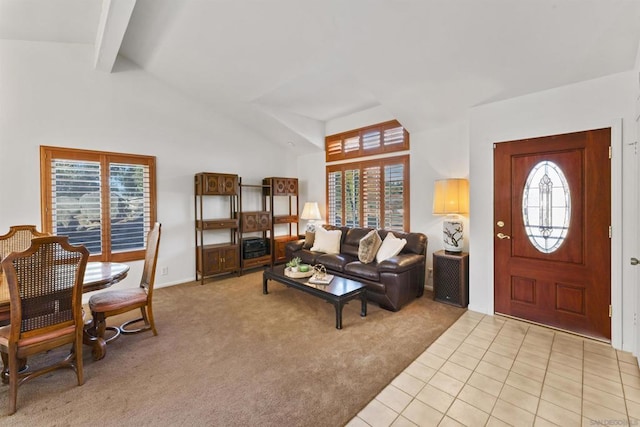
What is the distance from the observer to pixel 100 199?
3.98m

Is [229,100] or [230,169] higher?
[229,100]

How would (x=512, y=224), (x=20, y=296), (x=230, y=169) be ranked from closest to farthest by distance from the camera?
(x=20, y=296) < (x=512, y=224) < (x=230, y=169)

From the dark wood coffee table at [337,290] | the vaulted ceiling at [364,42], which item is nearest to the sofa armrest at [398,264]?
the dark wood coffee table at [337,290]

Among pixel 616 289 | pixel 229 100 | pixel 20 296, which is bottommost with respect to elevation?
pixel 616 289

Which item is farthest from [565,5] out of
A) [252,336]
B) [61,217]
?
[61,217]

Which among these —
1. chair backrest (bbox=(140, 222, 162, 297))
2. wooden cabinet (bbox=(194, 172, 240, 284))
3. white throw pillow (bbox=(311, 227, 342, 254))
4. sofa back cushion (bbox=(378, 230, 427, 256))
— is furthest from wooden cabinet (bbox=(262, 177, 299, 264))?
chair backrest (bbox=(140, 222, 162, 297))

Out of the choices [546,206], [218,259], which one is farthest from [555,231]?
[218,259]

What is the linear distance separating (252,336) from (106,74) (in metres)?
4.21

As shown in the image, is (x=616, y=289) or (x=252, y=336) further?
(x=252, y=336)

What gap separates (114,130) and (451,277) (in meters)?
5.20

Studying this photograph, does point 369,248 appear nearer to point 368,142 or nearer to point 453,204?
point 453,204

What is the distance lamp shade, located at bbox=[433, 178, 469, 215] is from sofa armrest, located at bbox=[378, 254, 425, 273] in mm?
744

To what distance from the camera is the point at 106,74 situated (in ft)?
13.1

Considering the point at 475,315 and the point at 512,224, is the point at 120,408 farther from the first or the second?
the point at 512,224
